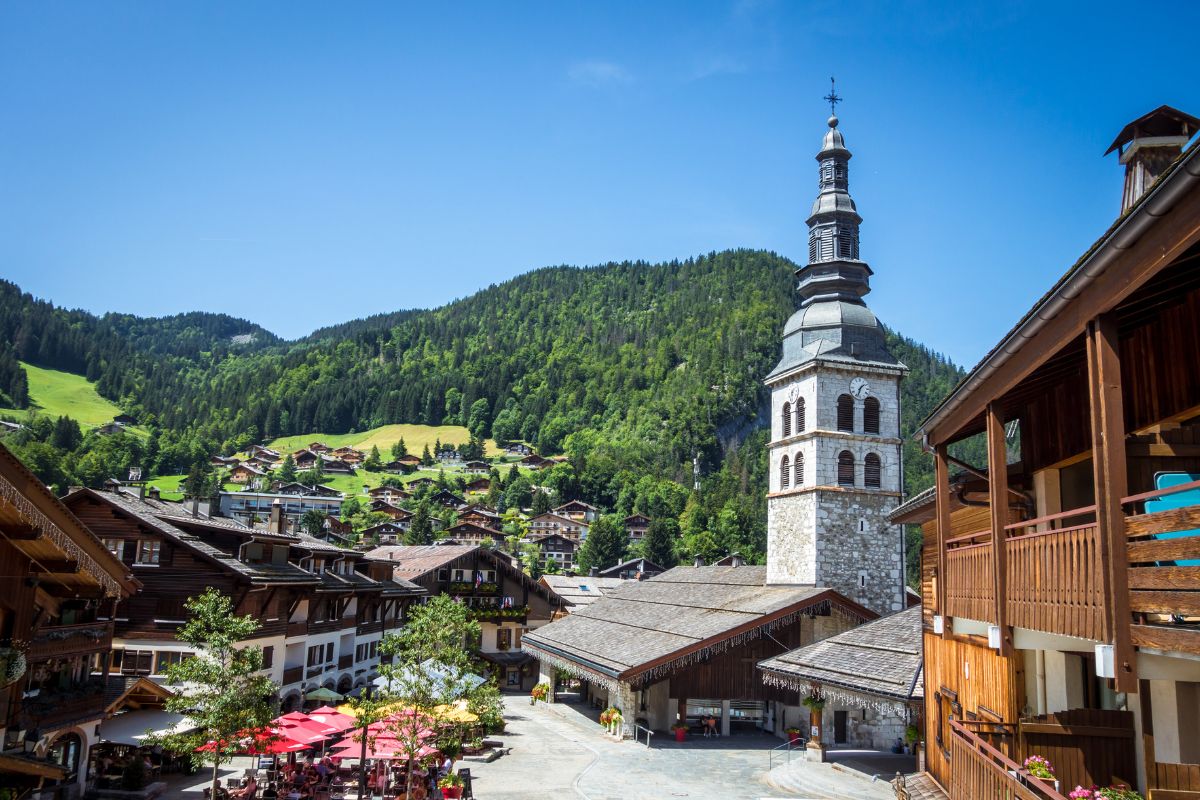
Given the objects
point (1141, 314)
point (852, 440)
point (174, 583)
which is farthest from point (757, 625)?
point (1141, 314)

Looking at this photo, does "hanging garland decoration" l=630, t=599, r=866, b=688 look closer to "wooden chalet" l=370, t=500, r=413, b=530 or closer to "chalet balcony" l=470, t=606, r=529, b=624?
"chalet balcony" l=470, t=606, r=529, b=624

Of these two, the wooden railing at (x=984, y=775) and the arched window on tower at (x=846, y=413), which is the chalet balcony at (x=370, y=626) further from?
the wooden railing at (x=984, y=775)

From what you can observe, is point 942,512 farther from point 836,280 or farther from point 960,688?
point 836,280

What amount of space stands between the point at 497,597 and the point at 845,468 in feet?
84.8

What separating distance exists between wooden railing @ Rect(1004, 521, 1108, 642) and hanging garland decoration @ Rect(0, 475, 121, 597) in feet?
37.9

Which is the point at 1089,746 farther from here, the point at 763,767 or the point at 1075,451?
the point at 763,767

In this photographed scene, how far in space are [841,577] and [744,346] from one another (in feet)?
518

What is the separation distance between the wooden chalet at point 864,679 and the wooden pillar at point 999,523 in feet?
48.0

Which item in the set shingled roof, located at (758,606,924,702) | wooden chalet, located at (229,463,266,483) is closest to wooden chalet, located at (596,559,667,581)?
shingled roof, located at (758,606,924,702)

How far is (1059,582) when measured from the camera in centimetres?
817

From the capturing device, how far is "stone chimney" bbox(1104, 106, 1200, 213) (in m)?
14.4

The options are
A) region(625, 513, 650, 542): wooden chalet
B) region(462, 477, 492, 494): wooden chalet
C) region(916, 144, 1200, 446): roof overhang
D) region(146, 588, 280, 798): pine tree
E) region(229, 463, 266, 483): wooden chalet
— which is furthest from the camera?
region(229, 463, 266, 483): wooden chalet

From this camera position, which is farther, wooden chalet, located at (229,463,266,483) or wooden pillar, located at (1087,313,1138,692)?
wooden chalet, located at (229,463,266,483)

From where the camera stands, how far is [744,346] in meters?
196
